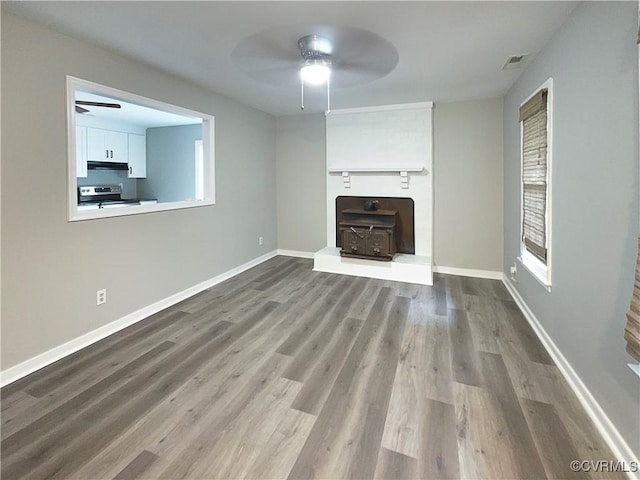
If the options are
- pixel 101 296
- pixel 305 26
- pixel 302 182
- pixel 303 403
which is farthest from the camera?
pixel 302 182

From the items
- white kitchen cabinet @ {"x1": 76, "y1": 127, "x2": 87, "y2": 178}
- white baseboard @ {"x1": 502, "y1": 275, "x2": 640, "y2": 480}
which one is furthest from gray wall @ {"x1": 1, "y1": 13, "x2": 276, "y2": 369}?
white baseboard @ {"x1": 502, "y1": 275, "x2": 640, "y2": 480}

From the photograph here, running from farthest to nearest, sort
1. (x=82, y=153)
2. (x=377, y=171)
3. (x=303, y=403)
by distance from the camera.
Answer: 1. (x=82, y=153)
2. (x=377, y=171)
3. (x=303, y=403)

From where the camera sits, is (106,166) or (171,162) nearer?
(106,166)

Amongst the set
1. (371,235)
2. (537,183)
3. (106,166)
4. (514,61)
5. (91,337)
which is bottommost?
(91,337)

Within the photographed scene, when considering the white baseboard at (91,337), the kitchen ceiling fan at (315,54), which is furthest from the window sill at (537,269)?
the white baseboard at (91,337)

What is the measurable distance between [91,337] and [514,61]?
4566 mm

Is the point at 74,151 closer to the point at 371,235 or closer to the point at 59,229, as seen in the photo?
the point at 59,229

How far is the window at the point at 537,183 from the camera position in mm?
2598

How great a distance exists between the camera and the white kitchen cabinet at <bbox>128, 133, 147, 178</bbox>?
646cm

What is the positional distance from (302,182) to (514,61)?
348 cm

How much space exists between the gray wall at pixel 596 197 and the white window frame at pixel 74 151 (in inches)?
139

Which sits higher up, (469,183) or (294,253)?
(469,183)

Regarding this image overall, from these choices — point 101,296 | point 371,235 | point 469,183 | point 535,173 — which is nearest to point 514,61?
point 535,173

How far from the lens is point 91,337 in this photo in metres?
2.80
